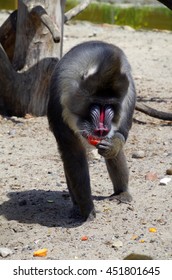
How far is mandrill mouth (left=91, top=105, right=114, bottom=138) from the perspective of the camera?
551 cm

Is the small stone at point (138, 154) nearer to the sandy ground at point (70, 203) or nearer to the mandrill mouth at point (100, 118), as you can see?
the sandy ground at point (70, 203)

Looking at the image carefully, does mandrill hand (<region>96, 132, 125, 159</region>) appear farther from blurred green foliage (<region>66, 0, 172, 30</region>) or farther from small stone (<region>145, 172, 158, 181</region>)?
blurred green foliage (<region>66, 0, 172, 30</region>)

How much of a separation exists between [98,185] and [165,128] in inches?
79.1

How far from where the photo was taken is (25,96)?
884 centimetres

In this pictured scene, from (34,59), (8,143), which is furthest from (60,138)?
(34,59)

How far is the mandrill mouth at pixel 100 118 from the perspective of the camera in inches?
217

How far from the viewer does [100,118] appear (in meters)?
5.52

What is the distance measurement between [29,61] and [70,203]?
Answer: 264 centimetres

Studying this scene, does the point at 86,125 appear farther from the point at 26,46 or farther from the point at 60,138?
the point at 26,46

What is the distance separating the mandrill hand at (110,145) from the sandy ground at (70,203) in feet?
2.03

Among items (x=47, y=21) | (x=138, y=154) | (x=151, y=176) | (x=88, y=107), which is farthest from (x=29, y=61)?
(x=88, y=107)

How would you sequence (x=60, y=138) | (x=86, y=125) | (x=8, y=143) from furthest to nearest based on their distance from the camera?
(x=8, y=143), (x=60, y=138), (x=86, y=125)

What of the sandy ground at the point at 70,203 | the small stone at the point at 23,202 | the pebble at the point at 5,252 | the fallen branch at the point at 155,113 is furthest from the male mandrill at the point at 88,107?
the fallen branch at the point at 155,113

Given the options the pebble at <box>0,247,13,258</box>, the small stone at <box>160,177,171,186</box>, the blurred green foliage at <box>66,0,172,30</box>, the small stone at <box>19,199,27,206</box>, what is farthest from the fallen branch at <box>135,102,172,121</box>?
the blurred green foliage at <box>66,0,172,30</box>
